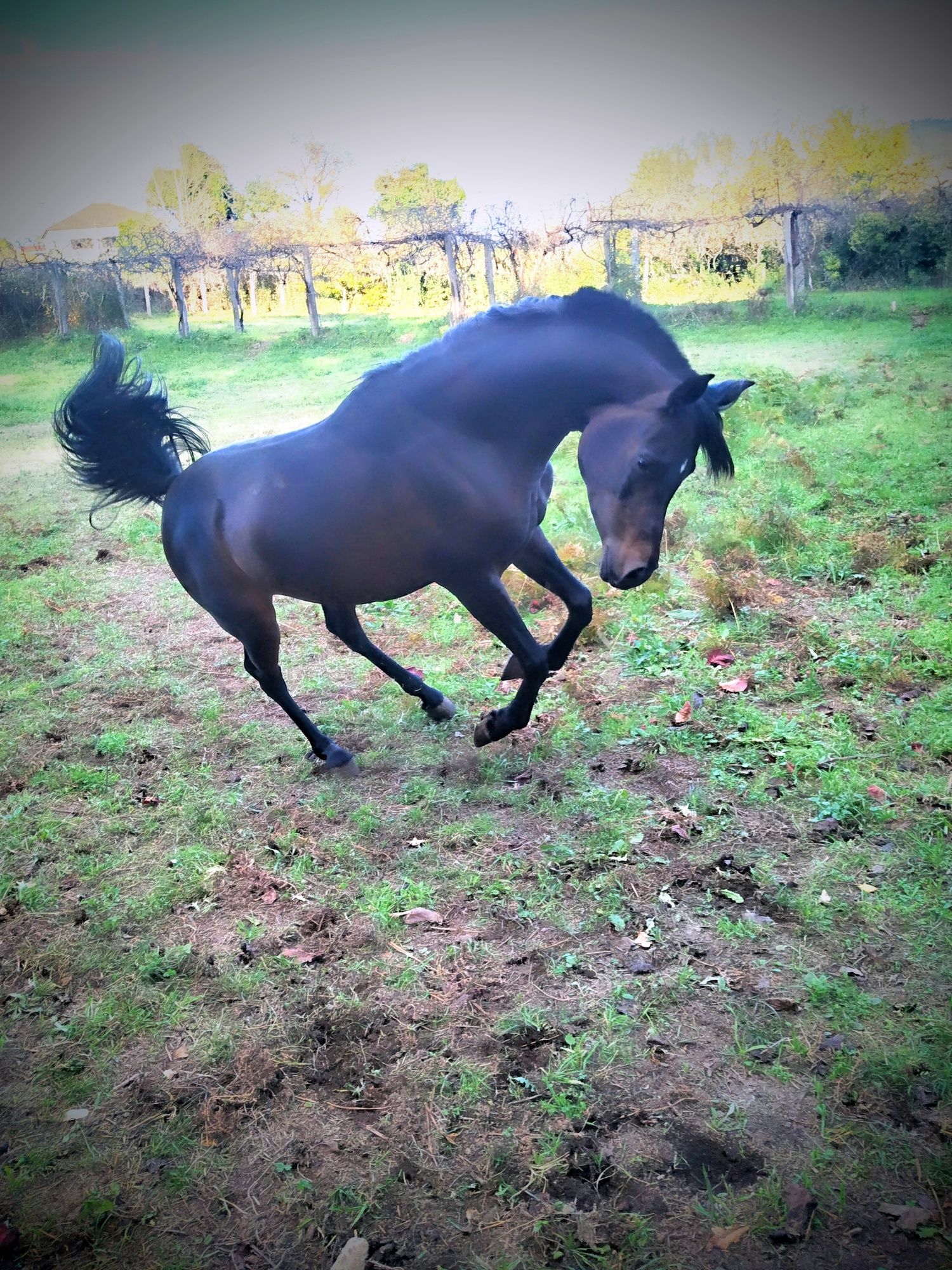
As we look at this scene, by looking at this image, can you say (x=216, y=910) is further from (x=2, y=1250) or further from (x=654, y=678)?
(x=654, y=678)

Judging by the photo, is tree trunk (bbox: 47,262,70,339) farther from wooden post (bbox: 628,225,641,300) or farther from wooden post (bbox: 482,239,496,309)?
wooden post (bbox: 628,225,641,300)

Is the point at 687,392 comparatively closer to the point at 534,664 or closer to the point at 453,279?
the point at 534,664

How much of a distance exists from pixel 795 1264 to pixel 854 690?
2653mm

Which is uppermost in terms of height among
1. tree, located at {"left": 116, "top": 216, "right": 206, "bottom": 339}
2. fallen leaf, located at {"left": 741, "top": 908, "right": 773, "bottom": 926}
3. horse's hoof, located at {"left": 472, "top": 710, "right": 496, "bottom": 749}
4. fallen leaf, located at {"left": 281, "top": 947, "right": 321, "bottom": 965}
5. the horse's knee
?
tree, located at {"left": 116, "top": 216, "right": 206, "bottom": 339}

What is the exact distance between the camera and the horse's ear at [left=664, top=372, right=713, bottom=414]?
2.68 meters

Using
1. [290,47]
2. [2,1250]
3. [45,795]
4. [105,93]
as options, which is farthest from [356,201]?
[2,1250]

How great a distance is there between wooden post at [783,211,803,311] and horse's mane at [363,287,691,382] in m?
5.84

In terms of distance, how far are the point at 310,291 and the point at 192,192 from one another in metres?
1.25

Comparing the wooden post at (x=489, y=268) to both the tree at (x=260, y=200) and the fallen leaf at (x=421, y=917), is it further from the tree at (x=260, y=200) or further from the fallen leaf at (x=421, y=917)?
the fallen leaf at (x=421, y=917)

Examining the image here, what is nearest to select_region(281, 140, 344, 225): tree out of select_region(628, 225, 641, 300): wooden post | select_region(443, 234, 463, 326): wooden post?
select_region(443, 234, 463, 326): wooden post

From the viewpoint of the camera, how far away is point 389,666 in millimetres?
4051

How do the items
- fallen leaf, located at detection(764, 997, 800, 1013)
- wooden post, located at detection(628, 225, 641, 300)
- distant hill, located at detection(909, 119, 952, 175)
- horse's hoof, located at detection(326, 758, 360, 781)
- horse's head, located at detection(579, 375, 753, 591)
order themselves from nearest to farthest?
fallen leaf, located at detection(764, 997, 800, 1013) → horse's head, located at detection(579, 375, 753, 591) → horse's hoof, located at detection(326, 758, 360, 781) → distant hill, located at detection(909, 119, 952, 175) → wooden post, located at detection(628, 225, 641, 300)

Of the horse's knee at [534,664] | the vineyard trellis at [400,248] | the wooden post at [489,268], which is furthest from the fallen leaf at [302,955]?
the wooden post at [489,268]

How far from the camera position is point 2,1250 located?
70.4 inches
